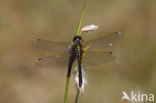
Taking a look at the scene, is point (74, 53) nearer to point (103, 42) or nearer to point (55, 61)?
point (55, 61)

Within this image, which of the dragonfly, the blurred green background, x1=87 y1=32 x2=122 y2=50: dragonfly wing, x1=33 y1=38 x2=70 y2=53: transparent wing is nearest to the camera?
the dragonfly

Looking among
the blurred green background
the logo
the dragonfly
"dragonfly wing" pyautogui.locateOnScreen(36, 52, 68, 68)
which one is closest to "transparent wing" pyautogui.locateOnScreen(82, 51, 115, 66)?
the dragonfly

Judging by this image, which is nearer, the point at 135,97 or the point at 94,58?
the point at 94,58

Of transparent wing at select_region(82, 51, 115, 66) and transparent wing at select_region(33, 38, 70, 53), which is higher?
transparent wing at select_region(33, 38, 70, 53)

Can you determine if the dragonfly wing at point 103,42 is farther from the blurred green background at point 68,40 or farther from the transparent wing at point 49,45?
the blurred green background at point 68,40

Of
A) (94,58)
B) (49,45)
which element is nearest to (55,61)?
(49,45)

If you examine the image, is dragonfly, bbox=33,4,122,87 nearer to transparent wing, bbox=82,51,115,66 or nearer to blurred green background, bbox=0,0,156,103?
transparent wing, bbox=82,51,115,66
